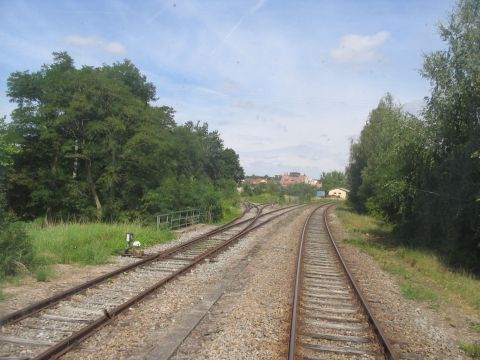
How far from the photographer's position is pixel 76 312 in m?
7.64

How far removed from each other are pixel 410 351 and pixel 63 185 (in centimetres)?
3181

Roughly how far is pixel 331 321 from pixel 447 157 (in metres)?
12.4

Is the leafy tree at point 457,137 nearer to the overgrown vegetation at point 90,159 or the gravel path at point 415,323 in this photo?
the gravel path at point 415,323

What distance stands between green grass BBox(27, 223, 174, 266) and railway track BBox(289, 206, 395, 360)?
6.17m

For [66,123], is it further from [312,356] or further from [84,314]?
[312,356]

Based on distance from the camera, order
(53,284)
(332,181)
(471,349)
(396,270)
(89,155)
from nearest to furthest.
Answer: (471,349) < (53,284) < (396,270) < (89,155) < (332,181)

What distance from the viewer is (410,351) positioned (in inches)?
260

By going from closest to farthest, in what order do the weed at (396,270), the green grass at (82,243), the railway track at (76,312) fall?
the railway track at (76,312) < the green grass at (82,243) < the weed at (396,270)

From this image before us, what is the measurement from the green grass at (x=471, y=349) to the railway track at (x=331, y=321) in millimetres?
1319

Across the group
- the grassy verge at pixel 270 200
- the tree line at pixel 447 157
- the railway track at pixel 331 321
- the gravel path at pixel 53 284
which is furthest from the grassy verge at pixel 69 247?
the grassy verge at pixel 270 200

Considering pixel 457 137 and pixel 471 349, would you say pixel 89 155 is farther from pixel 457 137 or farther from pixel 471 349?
pixel 471 349

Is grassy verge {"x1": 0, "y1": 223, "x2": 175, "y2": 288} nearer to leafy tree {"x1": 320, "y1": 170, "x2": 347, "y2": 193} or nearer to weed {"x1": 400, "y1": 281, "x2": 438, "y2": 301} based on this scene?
weed {"x1": 400, "y1": 281, "x2": 438, "y2": 301}

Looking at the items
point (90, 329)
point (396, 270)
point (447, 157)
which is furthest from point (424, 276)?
point (90, 329)

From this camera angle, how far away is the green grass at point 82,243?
41.0 feet
